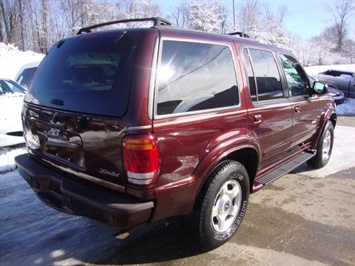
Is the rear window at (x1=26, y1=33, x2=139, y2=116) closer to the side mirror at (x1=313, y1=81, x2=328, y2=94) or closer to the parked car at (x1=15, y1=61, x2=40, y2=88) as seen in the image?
the side mirror at (x1=313, y1=81, x2=328, y2=94)

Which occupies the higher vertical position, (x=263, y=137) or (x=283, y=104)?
(x=283, y=104)

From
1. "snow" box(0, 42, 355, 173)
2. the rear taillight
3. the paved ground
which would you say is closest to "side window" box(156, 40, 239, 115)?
the rear taillight

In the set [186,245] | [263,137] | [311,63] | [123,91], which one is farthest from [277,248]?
[311,63]

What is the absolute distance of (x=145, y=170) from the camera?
2143 mm

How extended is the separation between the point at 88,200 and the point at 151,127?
2.40 feet

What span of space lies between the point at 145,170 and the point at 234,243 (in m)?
1.47

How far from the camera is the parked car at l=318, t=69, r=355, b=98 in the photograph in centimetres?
1306

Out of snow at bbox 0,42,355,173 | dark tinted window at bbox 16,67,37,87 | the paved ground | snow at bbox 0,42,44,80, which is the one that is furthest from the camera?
snow at bbox 0,42,44,80

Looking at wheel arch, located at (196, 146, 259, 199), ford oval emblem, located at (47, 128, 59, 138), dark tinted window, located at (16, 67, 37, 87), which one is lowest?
wheel arch, located at (196, 146, 259, 199)

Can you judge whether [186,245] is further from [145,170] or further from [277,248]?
[145,170]

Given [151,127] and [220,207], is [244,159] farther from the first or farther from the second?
[151,127]

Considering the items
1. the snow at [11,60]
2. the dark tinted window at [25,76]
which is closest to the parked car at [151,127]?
the dark tinted window at [25,76]

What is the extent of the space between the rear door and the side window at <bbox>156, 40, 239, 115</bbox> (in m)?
0.35

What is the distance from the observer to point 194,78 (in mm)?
2547
